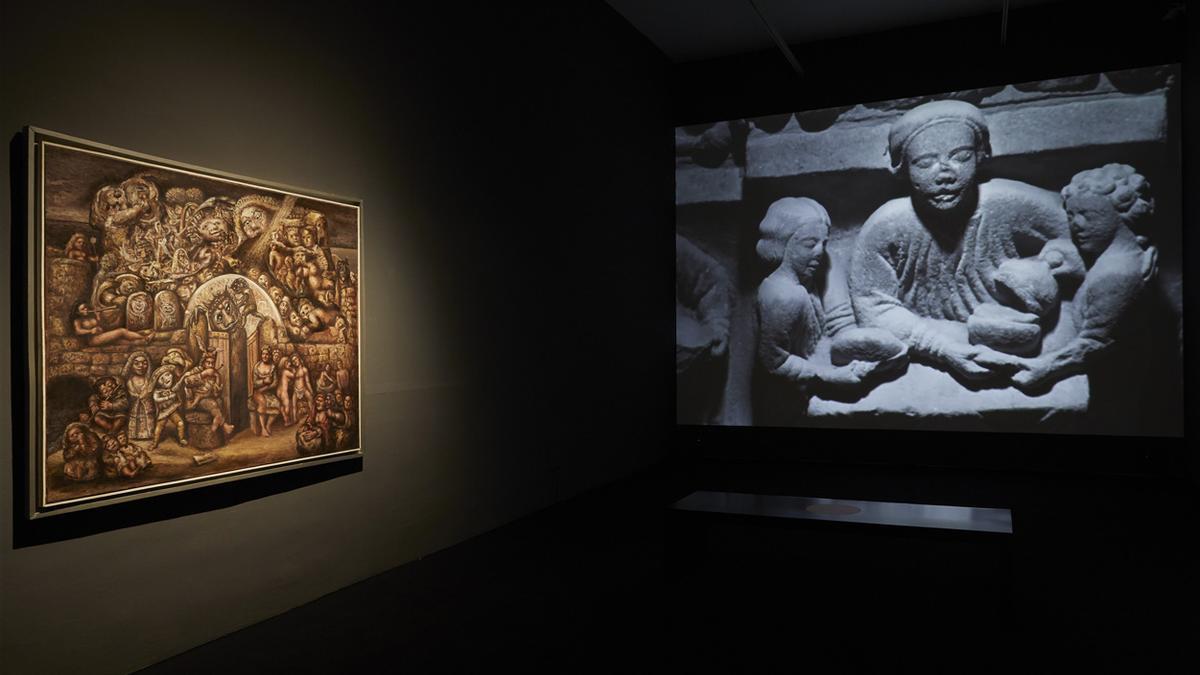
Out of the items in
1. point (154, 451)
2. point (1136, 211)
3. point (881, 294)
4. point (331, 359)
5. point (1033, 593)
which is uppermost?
point (1136, 211)

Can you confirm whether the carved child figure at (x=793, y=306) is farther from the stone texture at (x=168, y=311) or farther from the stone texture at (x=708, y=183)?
the stone texture at (x=168, y=311)

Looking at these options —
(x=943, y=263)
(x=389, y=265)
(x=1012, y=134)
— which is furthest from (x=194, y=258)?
(x=1012, y=134)

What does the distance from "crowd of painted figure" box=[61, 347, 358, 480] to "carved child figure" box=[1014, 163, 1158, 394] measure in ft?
17.6

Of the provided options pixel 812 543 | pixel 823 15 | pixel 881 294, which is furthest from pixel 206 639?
pixel 823 15

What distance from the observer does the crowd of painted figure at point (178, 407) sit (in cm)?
266

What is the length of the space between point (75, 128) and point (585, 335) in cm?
375

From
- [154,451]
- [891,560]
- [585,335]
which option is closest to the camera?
[154,451]

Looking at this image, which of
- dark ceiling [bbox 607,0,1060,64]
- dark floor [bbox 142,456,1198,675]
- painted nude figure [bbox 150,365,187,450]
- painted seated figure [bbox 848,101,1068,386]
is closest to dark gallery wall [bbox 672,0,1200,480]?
dark ceiling [bbox 607,0,1060,64]

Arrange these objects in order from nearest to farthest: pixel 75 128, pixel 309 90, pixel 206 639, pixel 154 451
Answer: pixel 75 128 < pixel 154 451 < pixel 206 639 < pixel 309 90

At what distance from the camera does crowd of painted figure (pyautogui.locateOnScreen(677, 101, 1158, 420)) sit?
21.1ft

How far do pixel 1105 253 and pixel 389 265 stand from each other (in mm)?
5166

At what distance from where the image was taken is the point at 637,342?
6.96 m

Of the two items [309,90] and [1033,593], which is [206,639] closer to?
[309,90]

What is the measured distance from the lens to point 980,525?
3.31 m
